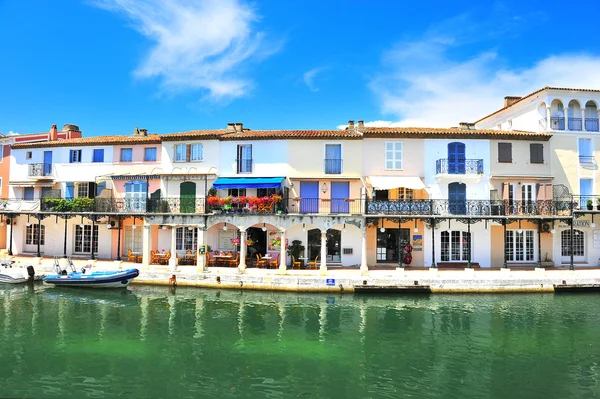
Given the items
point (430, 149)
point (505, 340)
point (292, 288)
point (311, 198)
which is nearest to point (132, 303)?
point (292, 288)

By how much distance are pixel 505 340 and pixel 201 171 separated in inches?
820

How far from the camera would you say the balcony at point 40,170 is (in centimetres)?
3064

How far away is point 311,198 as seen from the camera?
26.5 metres

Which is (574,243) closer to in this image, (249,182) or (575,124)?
(575,124)

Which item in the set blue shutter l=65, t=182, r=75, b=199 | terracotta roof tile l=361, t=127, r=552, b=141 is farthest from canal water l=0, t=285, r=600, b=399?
terracotta roof tile l=361, t=127, r=552, b=141

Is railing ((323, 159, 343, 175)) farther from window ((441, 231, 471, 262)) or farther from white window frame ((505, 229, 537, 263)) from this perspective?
white window frame ((505, 229, 537, 263))

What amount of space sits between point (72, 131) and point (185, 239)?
1521cm

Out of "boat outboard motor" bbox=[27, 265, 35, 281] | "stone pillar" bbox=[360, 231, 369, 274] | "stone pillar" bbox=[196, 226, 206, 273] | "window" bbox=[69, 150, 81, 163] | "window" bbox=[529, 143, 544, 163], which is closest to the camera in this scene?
"stone pillar" bbox=[360, 231, 369, 274]

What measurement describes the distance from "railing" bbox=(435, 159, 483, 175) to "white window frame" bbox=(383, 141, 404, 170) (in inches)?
94.7

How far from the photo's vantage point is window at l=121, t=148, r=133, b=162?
97.8 ft

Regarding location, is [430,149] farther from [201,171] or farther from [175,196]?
[175,196]

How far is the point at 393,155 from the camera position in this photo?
2720 cm

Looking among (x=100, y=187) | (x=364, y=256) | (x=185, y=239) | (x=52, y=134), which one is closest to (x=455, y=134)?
(x=364, y=256)

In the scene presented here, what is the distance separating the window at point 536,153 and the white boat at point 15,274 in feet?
110
